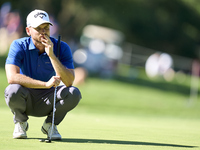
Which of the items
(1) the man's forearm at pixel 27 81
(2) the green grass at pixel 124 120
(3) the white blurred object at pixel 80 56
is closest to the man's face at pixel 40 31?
(1) the man's forearm at pixel 27 81

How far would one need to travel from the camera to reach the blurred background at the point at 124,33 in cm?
2622

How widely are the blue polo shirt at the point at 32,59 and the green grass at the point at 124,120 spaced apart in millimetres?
822

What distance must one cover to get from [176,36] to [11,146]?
4108 cm

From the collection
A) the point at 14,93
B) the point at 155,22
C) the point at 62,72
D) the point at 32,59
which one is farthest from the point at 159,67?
the point at 14,93

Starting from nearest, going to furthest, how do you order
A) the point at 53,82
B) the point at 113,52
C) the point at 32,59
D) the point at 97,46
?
the point at 53,82, the point at 32,59, the point at 97,46, the point at 113,52

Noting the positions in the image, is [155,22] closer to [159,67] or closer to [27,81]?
[159,67]

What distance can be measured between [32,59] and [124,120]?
19.2 feet

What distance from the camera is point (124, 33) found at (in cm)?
4344

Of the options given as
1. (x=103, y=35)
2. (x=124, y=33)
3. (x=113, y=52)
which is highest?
(x=124, y=33)

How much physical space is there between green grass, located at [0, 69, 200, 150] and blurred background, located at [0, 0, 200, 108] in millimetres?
1180

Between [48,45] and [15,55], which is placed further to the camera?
[15,55]

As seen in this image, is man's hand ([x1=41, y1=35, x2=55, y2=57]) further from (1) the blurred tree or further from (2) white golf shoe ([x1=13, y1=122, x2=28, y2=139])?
(1) the blurred tree

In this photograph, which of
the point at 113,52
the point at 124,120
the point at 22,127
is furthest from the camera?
the point at 113,52

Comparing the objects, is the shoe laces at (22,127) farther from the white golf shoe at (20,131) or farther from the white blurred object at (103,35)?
the white blurred object at (103,35)
